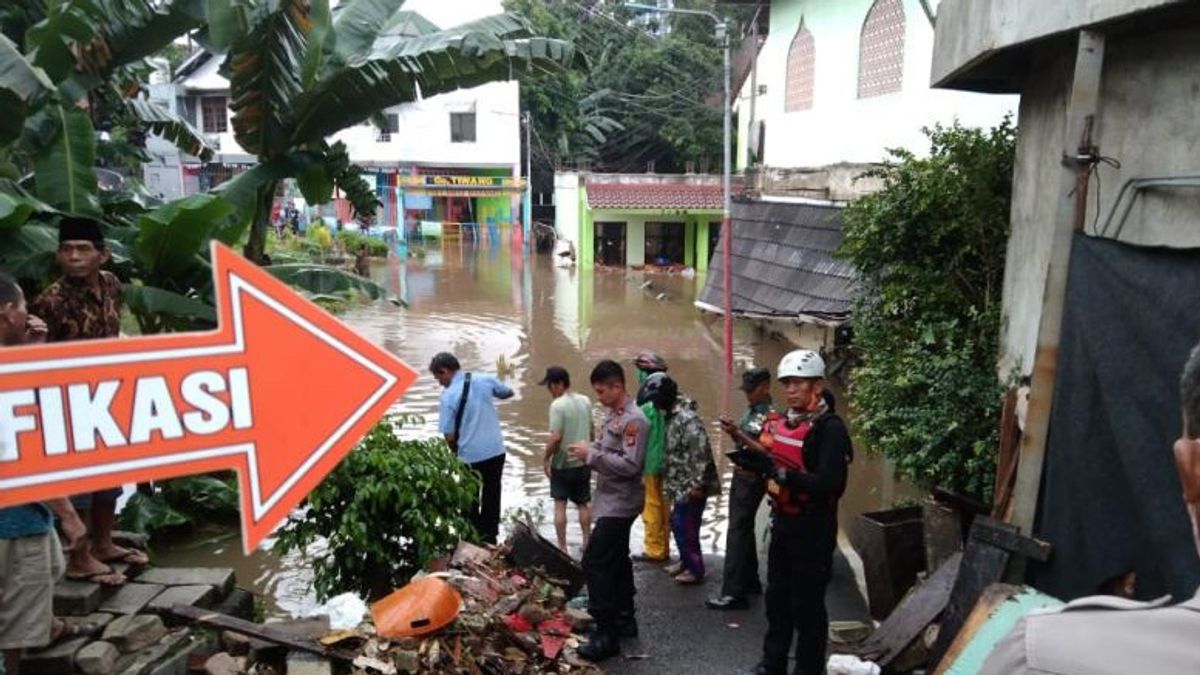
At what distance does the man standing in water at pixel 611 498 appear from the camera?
5.16 m

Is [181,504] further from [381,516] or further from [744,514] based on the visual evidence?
[744,514]

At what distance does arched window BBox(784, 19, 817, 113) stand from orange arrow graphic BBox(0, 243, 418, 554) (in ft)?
54.2

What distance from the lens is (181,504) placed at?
7.77 meters

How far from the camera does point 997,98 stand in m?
10.4

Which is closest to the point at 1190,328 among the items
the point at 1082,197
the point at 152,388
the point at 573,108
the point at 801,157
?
the point at 1082,197

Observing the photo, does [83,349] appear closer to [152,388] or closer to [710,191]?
[152,388]

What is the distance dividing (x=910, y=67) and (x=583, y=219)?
59.5 ft

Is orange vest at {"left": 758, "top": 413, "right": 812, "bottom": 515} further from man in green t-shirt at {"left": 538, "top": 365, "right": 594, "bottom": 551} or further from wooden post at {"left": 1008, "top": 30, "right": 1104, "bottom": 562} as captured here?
man in green t-shirt at {"left": 538, "top": 365, "right": 594, "bottom": 551}

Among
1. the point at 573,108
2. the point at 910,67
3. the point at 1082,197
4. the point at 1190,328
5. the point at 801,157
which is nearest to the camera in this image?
the point at 1190,328

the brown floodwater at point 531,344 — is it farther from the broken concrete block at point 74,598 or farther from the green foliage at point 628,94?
the green foliage at point 628,94

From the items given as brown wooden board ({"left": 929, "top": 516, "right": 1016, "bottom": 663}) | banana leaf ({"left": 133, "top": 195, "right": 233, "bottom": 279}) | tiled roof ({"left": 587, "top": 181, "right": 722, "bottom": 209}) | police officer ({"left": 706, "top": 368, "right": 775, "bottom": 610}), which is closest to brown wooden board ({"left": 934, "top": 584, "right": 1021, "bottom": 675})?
brown wooden board ({"left": 929, "top": 516, "right": 1016, "bottom": 663})

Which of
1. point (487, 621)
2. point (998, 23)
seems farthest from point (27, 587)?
point (998, 23)

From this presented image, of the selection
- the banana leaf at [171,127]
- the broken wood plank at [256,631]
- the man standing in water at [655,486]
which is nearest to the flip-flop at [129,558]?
the broken wood plank at [256,631]

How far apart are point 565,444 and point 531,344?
10737mm
